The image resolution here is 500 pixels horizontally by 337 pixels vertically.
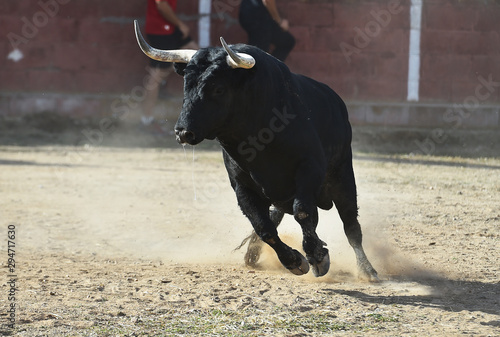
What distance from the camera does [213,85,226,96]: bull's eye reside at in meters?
3.74

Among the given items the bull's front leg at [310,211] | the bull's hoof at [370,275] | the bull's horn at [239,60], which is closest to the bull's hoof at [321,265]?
the bull's front leg at [310,211]

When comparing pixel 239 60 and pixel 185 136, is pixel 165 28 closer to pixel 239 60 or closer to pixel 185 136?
pixel 239 60

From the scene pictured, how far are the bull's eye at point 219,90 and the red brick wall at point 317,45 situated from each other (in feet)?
23.7

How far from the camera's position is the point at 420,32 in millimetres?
10875

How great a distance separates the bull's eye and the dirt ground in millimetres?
965

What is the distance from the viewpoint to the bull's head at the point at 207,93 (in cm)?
363

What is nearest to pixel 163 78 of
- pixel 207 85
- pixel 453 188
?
pixel 453 188

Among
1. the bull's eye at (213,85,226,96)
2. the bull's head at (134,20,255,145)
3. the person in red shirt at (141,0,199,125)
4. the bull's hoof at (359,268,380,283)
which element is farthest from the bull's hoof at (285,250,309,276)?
the person in red shirt at (141,0,199,125)

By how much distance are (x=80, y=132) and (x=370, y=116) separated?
3743 millimetres

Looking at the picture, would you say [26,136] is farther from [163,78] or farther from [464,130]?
[464,130]

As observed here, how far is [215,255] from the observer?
17.0ft

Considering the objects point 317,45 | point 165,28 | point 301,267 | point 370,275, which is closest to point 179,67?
point 301,267

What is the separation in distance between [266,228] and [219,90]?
2.47 feet

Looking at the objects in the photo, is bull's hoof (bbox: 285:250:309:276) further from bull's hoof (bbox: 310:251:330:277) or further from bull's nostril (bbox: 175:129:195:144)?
→ bull's nostril (bbox: 175:129:195:144)
